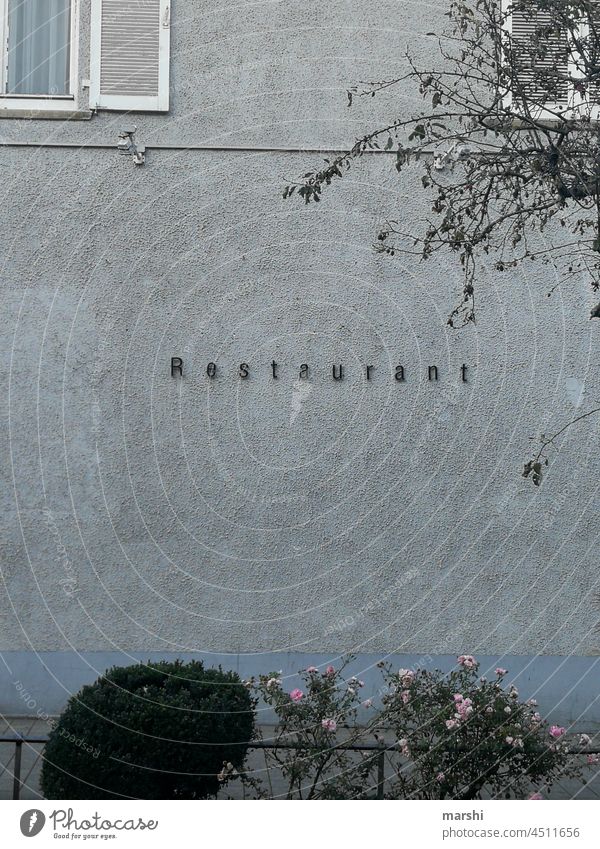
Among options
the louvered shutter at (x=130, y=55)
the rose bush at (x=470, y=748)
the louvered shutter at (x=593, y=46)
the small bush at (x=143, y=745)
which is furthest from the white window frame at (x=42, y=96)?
the rose bush at (x=470, y=748)

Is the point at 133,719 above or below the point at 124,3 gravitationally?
below

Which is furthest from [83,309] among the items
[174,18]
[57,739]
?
[57,739]

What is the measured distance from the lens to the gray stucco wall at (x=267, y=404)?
809cm

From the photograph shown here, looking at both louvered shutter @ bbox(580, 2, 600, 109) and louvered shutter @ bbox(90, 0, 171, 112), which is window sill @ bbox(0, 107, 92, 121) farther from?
louvered shutter @ bbox(580, 2, 600, 109)

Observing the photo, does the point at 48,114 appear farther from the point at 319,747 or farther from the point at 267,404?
the point at 319,747

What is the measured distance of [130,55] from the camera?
841cm

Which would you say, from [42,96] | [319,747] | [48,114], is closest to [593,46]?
[319,747]

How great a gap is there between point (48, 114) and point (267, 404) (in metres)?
2.63

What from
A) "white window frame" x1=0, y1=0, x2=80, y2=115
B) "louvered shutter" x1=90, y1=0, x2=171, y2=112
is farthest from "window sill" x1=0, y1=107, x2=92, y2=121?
"louvered shutter" x1=90, y1=0, x2=171, y2=112

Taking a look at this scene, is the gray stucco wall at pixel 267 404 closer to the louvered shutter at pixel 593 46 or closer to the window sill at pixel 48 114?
the window sill at pixel 48 114

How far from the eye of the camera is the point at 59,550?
8.10 metres

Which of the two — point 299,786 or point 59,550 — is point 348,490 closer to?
point 59,550

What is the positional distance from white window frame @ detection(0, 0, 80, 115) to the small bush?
4721mm

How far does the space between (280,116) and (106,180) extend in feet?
4.38
